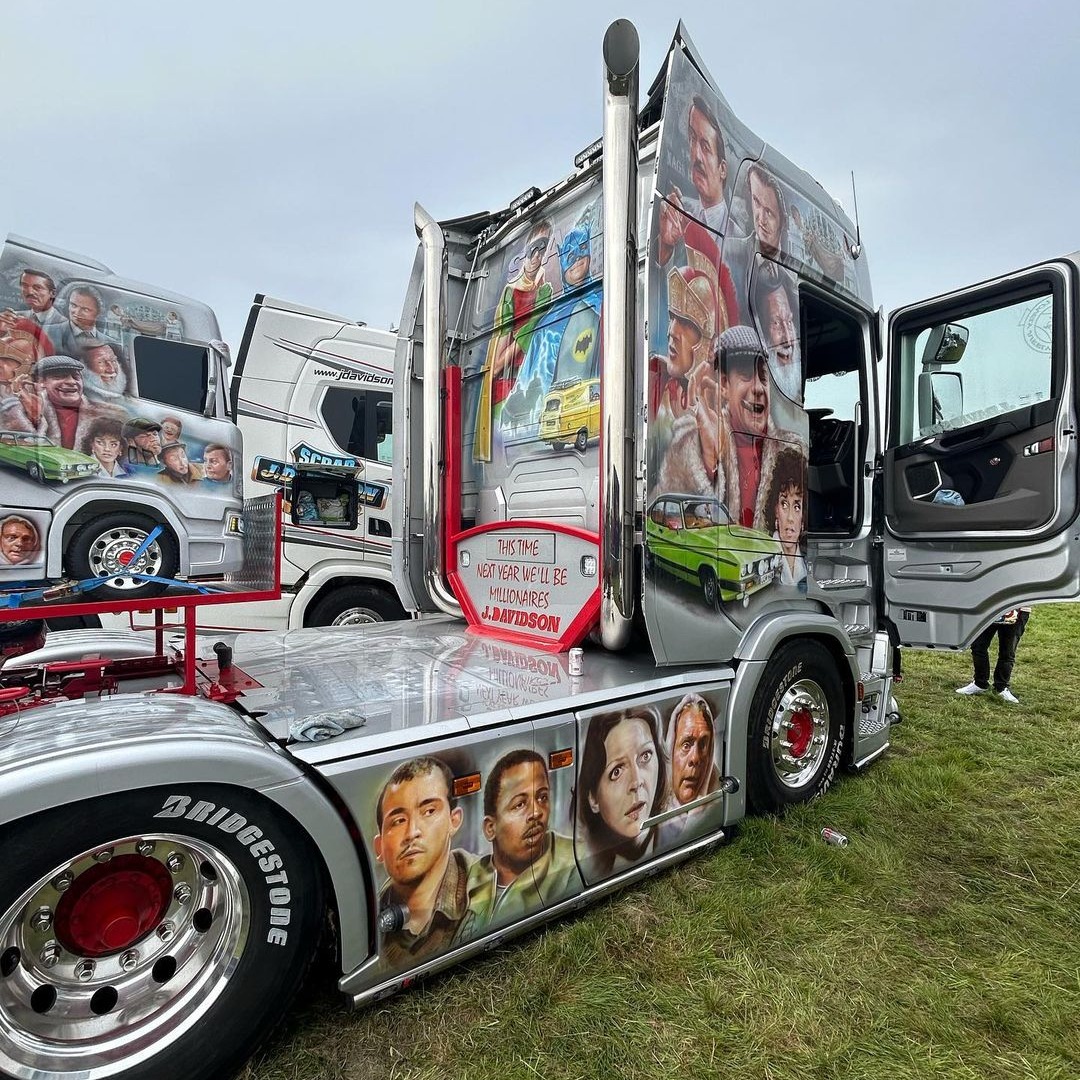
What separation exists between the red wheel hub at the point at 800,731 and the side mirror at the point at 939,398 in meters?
1.95

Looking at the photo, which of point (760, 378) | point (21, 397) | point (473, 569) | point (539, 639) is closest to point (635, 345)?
point (760, 378)

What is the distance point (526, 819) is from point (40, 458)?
5.01m

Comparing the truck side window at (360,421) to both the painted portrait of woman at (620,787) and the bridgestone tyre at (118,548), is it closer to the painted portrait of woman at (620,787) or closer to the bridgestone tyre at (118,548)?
the bridgestone tyre at (118,548)

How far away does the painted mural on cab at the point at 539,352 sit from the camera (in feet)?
11.1

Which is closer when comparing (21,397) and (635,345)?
(635,345)

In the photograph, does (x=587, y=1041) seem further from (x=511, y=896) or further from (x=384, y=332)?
(x=384, y=332)

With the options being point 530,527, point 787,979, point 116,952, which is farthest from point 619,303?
point 116,952

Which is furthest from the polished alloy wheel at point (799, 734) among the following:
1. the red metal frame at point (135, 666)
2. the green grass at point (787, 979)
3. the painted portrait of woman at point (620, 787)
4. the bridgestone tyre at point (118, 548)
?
the bridgestone tyre at point (118, 548)

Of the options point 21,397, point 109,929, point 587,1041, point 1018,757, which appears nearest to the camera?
point 109,929

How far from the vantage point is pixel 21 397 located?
5020mm

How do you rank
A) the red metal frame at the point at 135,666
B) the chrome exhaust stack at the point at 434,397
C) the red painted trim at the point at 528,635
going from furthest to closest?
the chrome exhaust stack at the point at 434,397
the red painted trim at the point at 528,635
the red metal frame at the point at 135,666

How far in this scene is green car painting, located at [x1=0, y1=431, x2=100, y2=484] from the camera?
16.3ft

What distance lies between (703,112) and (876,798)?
364 cm

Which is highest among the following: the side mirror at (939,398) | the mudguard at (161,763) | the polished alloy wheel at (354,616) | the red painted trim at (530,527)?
the side mirror at (939,398)
